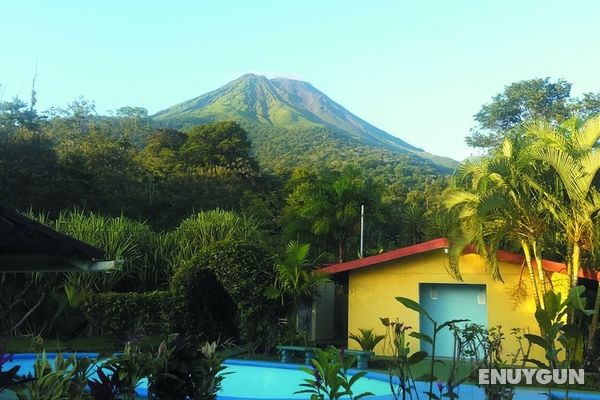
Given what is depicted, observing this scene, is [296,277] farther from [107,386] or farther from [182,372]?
[107,386]

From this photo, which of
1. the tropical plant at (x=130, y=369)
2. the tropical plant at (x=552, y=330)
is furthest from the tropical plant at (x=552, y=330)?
the tropical plant at (x=130, y=369)

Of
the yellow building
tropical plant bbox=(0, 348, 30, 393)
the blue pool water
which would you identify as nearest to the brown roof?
tropical plant bbox=(0, 348, 30, 393)

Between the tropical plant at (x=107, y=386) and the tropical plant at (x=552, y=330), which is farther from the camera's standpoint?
the tropical plant at (x=107, y=386)

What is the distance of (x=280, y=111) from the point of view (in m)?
92.7

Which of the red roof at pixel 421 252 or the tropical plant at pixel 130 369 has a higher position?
the red roof at pixel 421 252

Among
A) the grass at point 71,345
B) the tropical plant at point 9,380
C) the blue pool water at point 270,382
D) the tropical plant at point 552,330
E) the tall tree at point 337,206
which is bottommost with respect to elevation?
the blue pool water at point 270,382

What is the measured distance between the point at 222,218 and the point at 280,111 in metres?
76.8

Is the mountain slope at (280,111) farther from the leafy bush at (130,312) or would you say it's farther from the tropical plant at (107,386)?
the tropical plant at (107,386)

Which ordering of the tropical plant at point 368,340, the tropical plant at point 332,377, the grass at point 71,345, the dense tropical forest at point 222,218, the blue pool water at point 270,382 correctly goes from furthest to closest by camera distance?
1. the grass at point 71,345
2. the tropical plant at point 368,340
3. the dense tropical forest at point 222,218
4. the blue pool water at point 270,382
5. the tropical plant at point 332,377

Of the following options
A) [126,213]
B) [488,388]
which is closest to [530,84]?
[126,213]

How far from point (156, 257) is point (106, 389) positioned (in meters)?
12.6

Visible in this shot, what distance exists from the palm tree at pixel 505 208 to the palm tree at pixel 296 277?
328 cm

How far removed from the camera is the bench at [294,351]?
11781 mm

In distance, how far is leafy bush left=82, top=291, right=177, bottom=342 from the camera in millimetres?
13602
